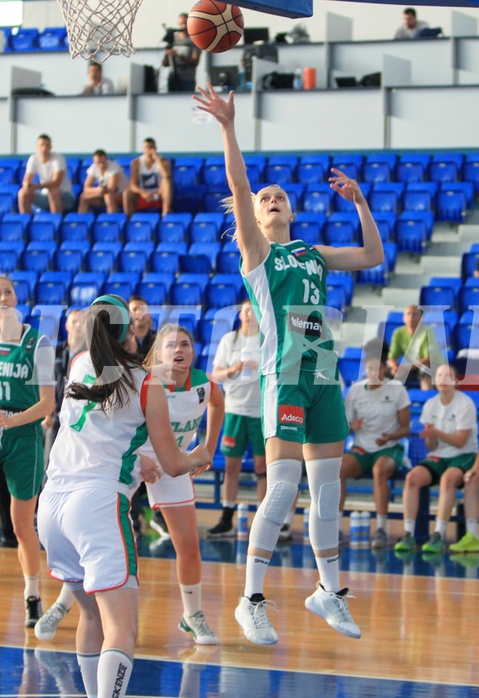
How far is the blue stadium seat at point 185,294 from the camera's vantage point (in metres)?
13.1

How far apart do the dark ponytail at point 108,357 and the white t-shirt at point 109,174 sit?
36.9ft

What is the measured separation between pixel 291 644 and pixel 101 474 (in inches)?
95.9

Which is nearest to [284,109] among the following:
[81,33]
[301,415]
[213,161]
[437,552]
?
[213,161]

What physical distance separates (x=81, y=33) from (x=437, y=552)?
534 centimetres

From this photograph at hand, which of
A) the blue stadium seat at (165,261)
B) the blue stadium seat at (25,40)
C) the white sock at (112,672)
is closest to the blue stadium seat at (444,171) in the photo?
the blue stadium seat at (165,261)

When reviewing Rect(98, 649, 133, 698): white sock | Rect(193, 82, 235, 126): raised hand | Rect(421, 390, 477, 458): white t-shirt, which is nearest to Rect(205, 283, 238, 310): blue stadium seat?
Rect(421, 390, 477, 458): white t-shirt

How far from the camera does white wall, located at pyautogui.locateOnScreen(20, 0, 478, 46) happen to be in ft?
55.7

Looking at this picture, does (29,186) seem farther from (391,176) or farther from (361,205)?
(361,205)

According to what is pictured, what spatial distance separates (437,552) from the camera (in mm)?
9562

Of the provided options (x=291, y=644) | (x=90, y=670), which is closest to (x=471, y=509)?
(x=291, y=644)

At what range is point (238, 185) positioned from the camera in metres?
5.30

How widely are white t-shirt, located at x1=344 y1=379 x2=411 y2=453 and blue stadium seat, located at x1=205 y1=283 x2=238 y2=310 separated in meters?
2.98

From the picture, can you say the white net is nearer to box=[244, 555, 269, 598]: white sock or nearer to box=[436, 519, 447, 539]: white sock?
box=[244, 555, 269, 598]: white sock

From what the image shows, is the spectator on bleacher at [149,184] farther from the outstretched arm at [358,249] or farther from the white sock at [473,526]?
the outstretched arm at [358,249]
